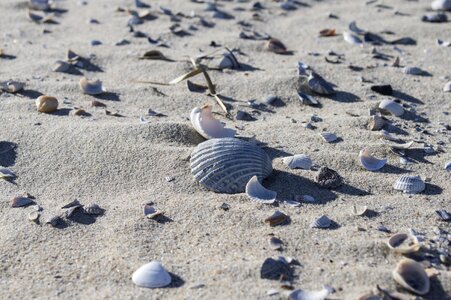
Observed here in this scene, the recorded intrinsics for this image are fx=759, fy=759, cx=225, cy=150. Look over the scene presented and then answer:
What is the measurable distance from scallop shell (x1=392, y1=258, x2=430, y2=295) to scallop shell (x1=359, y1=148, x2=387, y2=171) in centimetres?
62

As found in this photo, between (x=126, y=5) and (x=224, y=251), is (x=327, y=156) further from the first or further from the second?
(x=126, y=5)

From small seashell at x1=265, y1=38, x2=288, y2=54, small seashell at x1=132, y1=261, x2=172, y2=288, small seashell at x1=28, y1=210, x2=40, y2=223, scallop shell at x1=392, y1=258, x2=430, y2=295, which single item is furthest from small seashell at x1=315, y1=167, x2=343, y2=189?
small seashell at x1=265, y1=38, x2=288, y2=54

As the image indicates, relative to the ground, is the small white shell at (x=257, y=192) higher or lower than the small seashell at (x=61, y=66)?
higher

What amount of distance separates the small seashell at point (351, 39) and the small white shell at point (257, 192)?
59.4 inches

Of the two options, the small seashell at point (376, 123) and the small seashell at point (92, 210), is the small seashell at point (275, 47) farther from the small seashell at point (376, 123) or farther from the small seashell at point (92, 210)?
the small seashell at point (92, 210)

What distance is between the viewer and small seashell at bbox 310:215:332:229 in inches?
86.8

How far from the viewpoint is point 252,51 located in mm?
3602

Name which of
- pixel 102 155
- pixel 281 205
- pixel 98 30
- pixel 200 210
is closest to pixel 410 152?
pixel 281 205

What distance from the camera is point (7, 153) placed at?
2688 mm

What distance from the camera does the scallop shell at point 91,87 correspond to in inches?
124

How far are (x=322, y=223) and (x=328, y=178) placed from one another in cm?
27

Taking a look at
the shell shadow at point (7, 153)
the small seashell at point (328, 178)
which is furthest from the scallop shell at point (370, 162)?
the shell shadow at point (7, 153)

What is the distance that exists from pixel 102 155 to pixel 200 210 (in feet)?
1.65

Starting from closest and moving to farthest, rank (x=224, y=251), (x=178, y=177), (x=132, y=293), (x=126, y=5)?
(x=132, y=293), (x=224, y=251), (x=178, y=177), (x=126, y=5)
